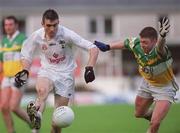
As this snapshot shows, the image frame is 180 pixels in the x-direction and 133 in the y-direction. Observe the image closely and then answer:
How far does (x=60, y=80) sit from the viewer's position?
A: 38.7 ft

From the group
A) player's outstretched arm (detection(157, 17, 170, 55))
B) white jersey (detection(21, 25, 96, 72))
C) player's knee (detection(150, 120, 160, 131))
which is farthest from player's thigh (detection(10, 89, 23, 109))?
player's outstretched arm (detection(157, 17, 170, 55))

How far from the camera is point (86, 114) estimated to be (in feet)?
70.7

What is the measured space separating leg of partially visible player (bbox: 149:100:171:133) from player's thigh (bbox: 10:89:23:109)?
3.58m

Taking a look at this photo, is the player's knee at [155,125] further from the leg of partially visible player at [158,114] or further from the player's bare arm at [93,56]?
the player's bare arm at [93,56]

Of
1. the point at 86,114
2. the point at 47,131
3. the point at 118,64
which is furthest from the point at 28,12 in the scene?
the point at 47,131

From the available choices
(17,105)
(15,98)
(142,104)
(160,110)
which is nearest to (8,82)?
(15,98)

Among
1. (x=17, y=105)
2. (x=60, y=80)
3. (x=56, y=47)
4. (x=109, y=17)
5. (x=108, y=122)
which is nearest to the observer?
(x=56, y=47)

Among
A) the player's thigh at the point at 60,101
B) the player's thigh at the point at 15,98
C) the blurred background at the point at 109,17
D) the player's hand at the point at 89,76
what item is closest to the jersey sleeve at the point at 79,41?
the player's hand at the point at 89,76

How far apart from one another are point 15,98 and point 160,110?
385 cm

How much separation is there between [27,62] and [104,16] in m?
40.4

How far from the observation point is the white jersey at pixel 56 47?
11.7 metres

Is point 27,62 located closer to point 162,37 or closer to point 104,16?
point 162,37

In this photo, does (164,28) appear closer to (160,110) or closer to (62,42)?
(160,110)

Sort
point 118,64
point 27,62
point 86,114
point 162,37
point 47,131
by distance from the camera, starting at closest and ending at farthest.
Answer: point 162,37 < point 27,62 < point 47,131 < point 86,114 < point 118,64
